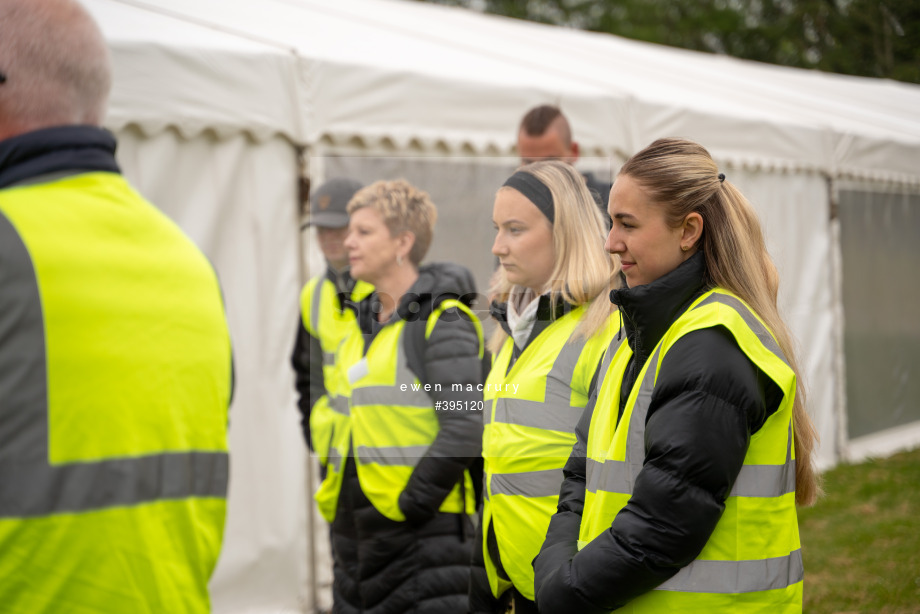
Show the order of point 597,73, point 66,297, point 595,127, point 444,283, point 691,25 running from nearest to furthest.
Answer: point 66,297
point 444,283
point 595,127
point 597,73
point 691,25

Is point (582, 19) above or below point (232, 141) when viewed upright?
above

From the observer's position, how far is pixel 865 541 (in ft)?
17.0

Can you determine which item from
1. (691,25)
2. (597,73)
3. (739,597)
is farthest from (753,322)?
(691,25)

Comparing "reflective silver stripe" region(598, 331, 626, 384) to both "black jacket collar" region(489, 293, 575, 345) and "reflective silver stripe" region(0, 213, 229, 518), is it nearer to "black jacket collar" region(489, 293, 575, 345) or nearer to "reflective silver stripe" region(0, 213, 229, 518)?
"black jacket collar" region(489, 293, 575, 345)

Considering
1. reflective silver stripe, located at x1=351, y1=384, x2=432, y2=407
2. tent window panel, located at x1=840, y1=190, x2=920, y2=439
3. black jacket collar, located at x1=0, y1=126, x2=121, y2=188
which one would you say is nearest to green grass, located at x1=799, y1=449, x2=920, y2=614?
tent window panel, located at x1=840, y1=190, x2=920, y2=439

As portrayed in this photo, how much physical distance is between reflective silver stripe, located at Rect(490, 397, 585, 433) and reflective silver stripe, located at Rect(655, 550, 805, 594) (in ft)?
1.97

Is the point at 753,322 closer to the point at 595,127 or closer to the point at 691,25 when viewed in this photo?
the point at 595,127

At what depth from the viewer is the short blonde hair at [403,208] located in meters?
2.94

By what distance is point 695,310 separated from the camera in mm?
1608

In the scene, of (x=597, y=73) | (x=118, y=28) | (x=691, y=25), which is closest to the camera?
(x=118, y=28)

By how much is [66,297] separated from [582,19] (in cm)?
2658

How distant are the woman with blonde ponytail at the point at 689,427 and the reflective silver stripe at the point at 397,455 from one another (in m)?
1.04

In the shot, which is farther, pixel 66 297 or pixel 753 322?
pixel 753 322

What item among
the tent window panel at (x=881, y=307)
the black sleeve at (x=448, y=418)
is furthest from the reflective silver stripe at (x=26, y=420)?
the tent window panel at (x=881, y=307)
